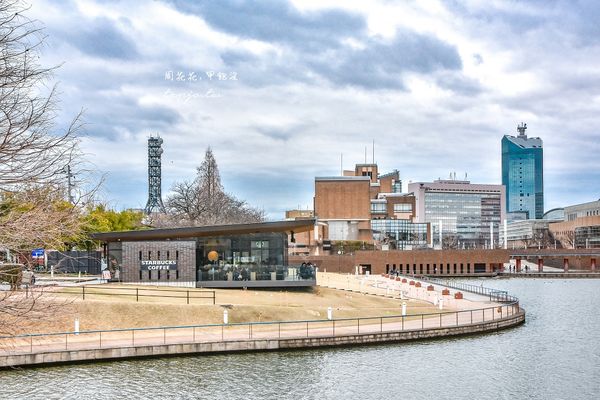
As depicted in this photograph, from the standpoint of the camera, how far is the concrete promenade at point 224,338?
35.0 meters

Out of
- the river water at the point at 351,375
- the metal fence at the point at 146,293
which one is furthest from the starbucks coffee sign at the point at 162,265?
the river water at the point at 351,375

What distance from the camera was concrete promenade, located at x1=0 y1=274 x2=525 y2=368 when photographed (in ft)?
115

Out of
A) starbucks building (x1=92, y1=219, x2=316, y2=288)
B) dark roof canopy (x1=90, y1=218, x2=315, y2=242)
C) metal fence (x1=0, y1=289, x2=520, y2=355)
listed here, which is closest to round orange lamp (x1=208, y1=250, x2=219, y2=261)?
starbucks building (x1=92, y1=219, x2=316, y2=288)

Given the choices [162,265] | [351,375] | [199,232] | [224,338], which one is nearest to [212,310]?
[224,338]

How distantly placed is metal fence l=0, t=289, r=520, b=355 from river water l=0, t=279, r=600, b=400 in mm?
1615

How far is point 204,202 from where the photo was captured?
114m

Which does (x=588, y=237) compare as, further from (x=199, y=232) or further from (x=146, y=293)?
(x=146, y=293)

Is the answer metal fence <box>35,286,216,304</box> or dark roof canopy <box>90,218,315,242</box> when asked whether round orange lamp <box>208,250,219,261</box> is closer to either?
dark roof canopy <box>90,218,315,242</box>

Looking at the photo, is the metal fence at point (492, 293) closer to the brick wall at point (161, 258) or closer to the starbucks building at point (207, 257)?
the starbucks building at point (207, 257)

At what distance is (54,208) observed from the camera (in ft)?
46.3

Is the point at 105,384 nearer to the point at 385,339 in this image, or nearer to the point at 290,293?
the point at 385,339

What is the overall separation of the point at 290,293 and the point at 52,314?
145 feet

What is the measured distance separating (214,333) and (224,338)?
1.99 metres

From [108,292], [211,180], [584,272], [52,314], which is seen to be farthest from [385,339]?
[584,272]
